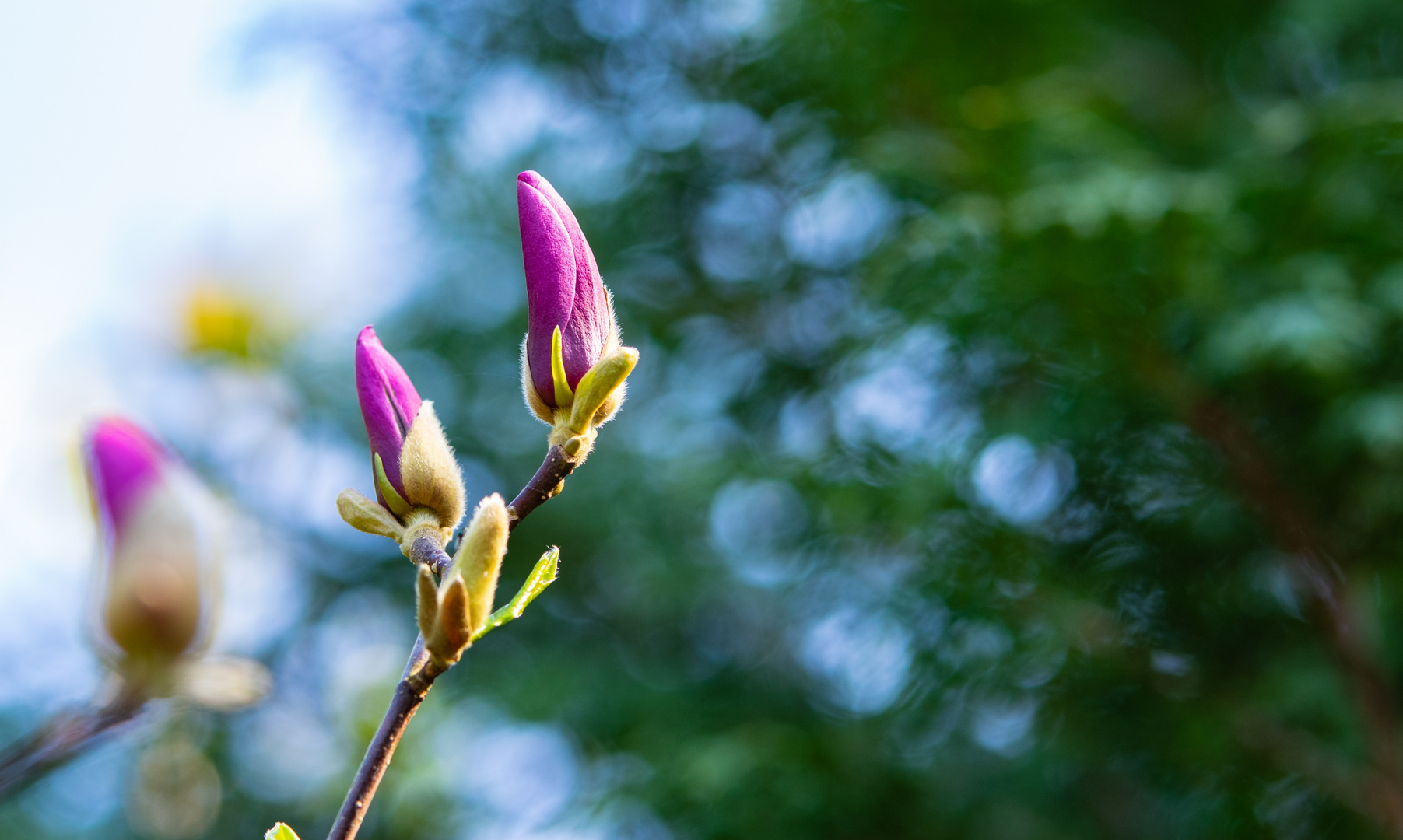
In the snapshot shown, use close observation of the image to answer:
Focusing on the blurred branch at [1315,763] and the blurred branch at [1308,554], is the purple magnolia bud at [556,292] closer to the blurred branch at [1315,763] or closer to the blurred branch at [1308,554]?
the blurred branch at [1308,554]

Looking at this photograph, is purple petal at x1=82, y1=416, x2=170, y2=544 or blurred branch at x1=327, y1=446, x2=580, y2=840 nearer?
blurred branch at x1=327, y1=446, x2=580, y2=840

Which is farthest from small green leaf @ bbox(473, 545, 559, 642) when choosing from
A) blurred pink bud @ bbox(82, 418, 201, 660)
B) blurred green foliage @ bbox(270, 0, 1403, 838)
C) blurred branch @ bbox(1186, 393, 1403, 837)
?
blurred branch @ bbox(1186, 393, 1403, 837)

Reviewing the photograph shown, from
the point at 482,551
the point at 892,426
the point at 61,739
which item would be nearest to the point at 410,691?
the point at 482,551

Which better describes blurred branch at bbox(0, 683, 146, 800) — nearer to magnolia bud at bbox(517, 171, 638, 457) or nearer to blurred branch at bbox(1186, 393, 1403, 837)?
magnolia bud at bbox(517, 171, 638, 457)

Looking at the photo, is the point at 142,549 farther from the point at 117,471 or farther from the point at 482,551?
the point at 482,551

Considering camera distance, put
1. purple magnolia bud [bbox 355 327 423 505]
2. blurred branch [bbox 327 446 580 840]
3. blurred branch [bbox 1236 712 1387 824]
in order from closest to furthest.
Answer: blurred branch [bbox 327 446 580 840] < purple magnolia bud [bbox 355 327 423 505] < blurred branch [bbox 1236 712 1387 824]

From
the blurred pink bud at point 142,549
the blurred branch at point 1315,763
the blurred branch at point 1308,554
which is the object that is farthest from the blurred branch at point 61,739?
the blurred branch at point 1315,763

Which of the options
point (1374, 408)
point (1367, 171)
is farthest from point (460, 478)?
point (1367, 171)
